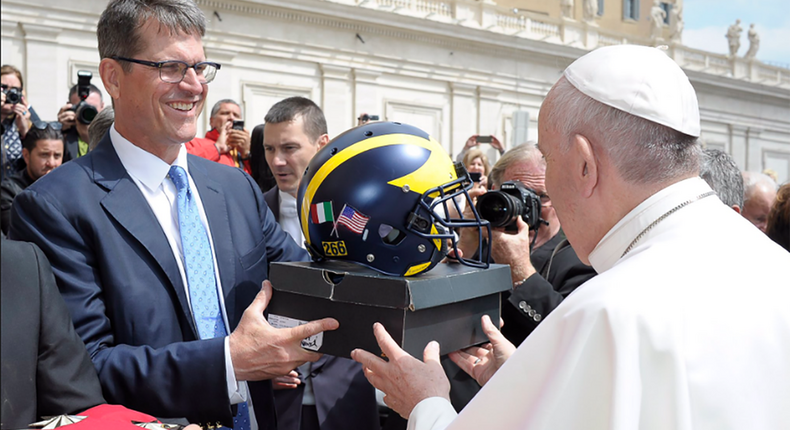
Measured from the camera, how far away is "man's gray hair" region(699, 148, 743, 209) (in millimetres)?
2914

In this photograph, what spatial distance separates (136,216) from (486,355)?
1.15m

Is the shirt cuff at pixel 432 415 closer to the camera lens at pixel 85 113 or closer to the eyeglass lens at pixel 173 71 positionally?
the eyeglass lens at pixel 173 71

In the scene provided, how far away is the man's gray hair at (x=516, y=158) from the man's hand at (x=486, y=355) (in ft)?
6.64

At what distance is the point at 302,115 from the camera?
4.45 metres

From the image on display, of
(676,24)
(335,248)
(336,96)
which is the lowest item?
(335,248)

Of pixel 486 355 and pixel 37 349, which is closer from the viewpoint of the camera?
pixel 37 349

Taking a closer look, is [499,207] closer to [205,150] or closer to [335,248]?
[335,248]

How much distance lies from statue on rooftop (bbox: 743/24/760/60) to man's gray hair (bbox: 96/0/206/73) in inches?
1229

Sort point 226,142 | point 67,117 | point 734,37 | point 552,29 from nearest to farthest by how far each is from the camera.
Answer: point 67,117 < point 226,142 < point 552,29 < point 734,37

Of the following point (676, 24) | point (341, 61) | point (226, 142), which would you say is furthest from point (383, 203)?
point (676, 24)

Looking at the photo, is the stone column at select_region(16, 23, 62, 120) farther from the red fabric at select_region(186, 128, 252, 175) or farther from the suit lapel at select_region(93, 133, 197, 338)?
the suit lapel at select_region(93, 133, 197, 338)

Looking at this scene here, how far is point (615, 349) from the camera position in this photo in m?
1.25

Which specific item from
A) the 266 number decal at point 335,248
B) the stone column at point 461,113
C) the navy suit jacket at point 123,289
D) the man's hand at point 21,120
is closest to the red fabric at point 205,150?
the man's hand at point 21,120

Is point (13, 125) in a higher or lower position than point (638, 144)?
higher
